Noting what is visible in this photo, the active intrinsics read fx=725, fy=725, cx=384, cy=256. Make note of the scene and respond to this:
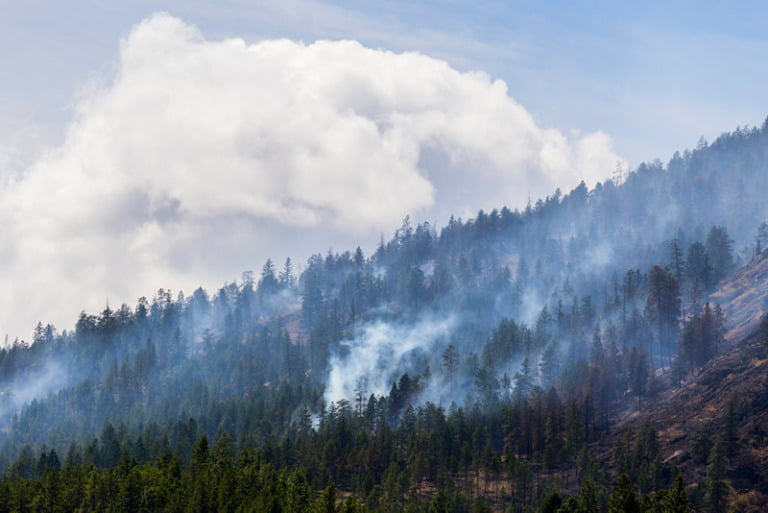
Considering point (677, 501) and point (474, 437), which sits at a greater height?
point (474, 437)

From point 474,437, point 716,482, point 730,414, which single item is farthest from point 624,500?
point 474,437

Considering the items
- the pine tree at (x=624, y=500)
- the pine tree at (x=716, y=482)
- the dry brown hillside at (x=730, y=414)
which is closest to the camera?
the pine tree at (x=624, y=500)

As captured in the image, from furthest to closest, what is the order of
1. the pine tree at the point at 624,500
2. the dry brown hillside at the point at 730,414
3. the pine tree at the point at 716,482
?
the dry brown hillside at the point at 730,414
the pine tree at the point at 716,482
the pine tree at the point at 624,500

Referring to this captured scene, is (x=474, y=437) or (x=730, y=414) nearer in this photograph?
(x=730, y=414)

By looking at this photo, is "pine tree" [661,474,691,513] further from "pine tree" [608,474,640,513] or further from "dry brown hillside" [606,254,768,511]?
"dry brown hillside" [606,254,768,511]

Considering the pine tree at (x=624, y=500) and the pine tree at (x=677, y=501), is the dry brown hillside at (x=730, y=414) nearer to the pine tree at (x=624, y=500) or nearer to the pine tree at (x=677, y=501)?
the pine tree at (x=677, y=501)

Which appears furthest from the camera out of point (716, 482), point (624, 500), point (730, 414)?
point (730, 414)

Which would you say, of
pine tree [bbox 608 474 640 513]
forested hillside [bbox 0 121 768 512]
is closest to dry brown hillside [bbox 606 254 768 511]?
forested hillside [bbox 0 121 768 512]

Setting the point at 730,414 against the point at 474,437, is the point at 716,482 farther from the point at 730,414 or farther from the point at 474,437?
the point at 474,437

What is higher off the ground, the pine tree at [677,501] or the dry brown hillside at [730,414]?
the dry brown hillside at [730,414]

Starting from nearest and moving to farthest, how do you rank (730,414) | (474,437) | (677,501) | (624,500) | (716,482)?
(624,500)
(677,501)
(716,482)
(730,414)
(474,437)

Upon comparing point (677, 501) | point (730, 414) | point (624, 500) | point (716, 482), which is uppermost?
point (730, 414)

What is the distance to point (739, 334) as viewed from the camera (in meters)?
140

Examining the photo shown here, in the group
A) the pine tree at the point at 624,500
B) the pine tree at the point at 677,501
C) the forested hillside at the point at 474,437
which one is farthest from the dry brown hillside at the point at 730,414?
the pine tree at the point at 624,500
